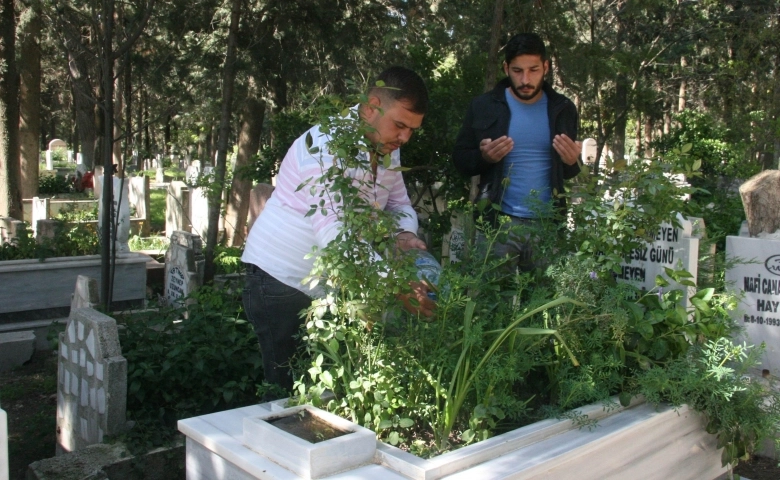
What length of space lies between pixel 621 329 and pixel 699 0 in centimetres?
1691

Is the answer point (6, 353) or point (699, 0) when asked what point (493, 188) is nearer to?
point (6, 353)

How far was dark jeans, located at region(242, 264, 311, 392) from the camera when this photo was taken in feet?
8.26

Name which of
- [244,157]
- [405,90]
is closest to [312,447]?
[405,90]

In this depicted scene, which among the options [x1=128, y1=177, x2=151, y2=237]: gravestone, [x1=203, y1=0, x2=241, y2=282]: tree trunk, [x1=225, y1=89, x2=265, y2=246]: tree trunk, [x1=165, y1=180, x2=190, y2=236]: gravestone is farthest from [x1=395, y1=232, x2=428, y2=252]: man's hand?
[x1=128, y1=177, x2=151, y2=237]: gravestone

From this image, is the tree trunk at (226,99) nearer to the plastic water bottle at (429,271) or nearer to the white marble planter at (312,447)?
the plastic water bottle at (429,271)

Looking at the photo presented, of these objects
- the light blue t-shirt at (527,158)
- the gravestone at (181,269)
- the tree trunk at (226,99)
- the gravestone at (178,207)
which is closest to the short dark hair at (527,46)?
the light blue t-shirt at (527,158)

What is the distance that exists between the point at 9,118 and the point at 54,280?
444cm

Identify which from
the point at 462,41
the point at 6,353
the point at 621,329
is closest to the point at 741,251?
the point at 621,329

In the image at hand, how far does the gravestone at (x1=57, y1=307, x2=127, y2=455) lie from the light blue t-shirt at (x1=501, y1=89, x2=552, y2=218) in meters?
1.91

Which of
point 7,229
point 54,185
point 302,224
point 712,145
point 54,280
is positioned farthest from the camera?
point 54,185

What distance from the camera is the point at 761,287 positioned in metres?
4.62

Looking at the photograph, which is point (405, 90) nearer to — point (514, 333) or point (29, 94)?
point (514, 333)

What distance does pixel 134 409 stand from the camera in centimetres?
370

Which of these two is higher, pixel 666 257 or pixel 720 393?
pixel 666 257
